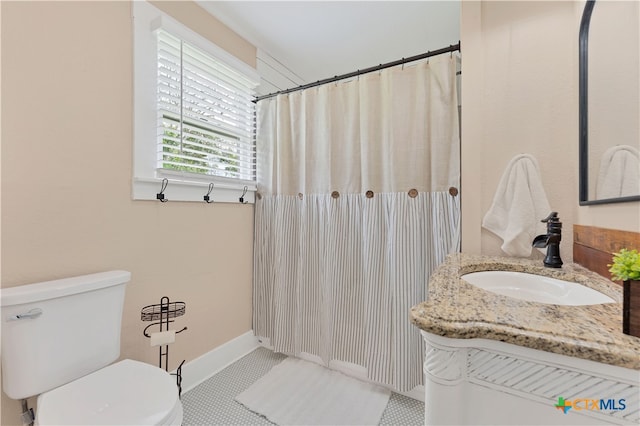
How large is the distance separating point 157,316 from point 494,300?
165 centimetres

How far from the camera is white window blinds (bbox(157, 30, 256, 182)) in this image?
1647mm

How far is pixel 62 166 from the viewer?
1.24 meters

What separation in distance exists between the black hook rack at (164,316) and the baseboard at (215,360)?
0.10 metres

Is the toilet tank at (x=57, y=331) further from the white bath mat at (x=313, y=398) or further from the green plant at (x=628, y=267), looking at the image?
the green plant at (x=628, y=267)

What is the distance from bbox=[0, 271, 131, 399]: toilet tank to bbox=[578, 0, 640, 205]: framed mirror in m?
1.98

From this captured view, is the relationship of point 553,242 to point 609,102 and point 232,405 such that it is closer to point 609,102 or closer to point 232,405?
point 609,102

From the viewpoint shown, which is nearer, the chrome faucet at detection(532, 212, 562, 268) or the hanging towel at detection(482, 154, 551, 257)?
the chrome faucet at detection(532, 212, 562, 268)

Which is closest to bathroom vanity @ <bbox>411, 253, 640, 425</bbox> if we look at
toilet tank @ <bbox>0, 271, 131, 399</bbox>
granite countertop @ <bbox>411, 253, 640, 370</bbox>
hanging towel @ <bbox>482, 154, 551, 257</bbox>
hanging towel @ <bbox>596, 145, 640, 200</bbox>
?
granite countertop @ <bbox>411, 253, 640, 370</bbox>

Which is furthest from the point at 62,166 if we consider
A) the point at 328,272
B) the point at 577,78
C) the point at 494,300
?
the point at 577,78

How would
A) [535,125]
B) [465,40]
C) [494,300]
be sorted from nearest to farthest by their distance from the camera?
[494,300], [535,125], [465,40]

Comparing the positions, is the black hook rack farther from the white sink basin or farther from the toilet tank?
the white sink basin

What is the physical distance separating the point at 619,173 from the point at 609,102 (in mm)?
268

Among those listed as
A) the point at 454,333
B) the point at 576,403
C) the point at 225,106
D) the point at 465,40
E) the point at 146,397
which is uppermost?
the point at 465,40

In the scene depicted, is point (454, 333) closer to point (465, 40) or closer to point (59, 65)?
point (465, 40)
